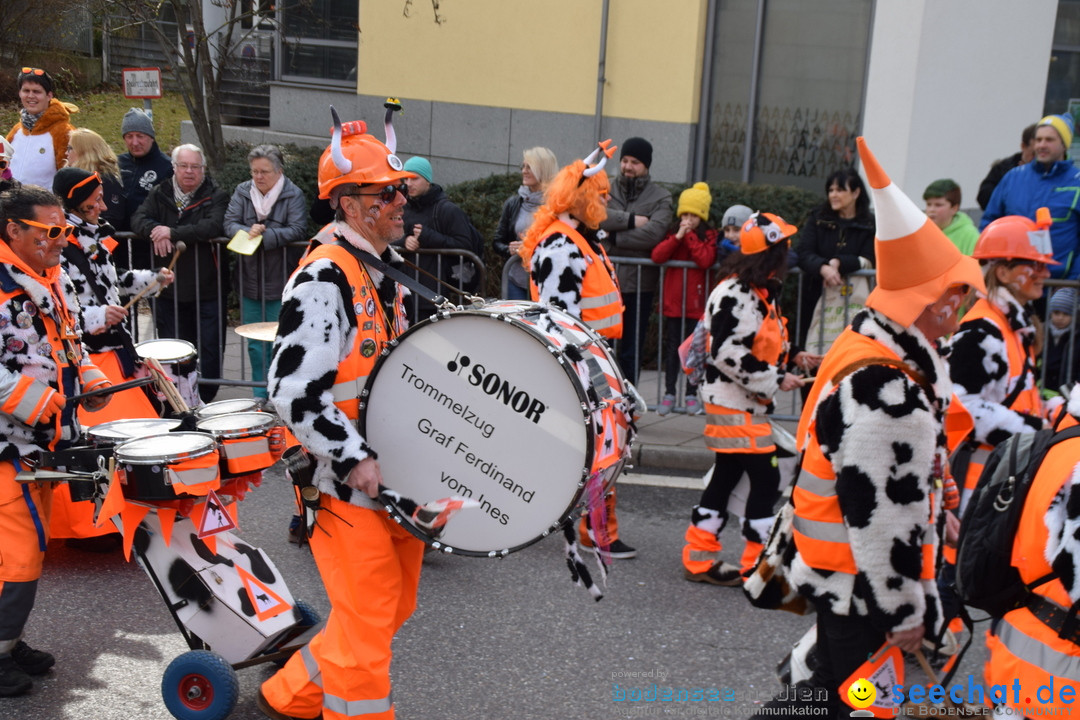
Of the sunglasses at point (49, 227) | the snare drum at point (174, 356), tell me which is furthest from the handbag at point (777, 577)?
the snare drum at point (174, 356)

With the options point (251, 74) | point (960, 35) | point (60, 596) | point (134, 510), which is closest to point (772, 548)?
point (134, 510)

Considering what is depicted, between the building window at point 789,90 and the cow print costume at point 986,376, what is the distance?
25.2 feet

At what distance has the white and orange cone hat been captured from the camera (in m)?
3.01

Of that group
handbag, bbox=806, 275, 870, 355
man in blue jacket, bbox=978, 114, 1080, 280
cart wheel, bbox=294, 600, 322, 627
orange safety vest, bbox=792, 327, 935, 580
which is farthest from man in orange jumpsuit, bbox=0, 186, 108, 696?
man in blue jacket, bbox=978, 114, 1080, 280

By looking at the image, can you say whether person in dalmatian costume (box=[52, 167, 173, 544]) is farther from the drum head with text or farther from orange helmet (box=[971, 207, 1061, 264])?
orange helmet (box=[971, 207, 1061, 264])

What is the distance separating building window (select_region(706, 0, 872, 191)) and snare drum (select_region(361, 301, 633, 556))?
9.13 metres

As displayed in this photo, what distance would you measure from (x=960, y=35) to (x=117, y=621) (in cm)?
884

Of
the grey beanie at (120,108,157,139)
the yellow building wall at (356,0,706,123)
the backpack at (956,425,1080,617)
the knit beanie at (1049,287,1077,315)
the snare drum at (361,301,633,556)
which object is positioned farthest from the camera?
the yellow building wall at (356,0,706,123)

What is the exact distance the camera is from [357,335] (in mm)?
3406

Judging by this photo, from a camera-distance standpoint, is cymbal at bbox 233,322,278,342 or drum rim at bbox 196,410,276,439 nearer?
drum rim at bbox 196,410,276,439

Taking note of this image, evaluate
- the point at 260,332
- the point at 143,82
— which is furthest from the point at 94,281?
the point at 143,82

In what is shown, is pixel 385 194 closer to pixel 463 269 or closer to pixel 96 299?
pixel 96 299

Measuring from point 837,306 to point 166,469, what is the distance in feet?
17.3

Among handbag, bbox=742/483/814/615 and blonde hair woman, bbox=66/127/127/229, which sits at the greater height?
blonde hair woman, bbox=66/127/127/229
